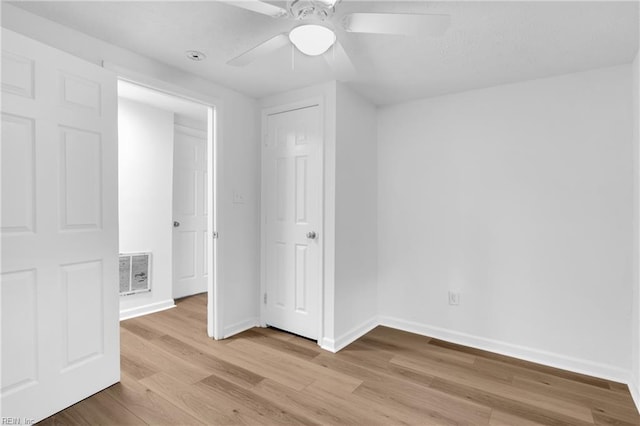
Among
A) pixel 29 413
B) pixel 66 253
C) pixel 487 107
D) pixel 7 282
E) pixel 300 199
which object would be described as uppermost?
pixel 487 107

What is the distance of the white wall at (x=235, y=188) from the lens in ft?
8.80

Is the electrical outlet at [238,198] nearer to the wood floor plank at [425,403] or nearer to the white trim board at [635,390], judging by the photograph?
the wood floor plank at [425,403]

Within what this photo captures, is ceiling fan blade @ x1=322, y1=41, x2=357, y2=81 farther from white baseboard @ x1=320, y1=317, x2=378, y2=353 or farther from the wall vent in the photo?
the wall vent

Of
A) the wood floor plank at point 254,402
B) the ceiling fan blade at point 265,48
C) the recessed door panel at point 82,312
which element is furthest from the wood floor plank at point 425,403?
the ceiling fan blade at point 265,48

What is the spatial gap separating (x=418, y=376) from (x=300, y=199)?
5.46 feet

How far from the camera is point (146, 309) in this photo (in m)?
3.62

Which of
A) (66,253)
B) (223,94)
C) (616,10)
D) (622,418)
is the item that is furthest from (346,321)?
(616,10)

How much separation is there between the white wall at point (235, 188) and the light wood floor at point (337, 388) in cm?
42

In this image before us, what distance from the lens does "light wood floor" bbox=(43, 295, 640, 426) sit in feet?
6.11

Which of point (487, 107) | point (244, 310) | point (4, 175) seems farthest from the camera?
point (244, 310)

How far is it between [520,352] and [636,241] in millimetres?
1138

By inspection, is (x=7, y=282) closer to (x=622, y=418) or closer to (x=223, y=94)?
(x=223, y=94)

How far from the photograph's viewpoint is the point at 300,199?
2951mm

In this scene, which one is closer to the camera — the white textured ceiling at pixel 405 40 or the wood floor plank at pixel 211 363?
the white textured ceiling at pixel 405 40
